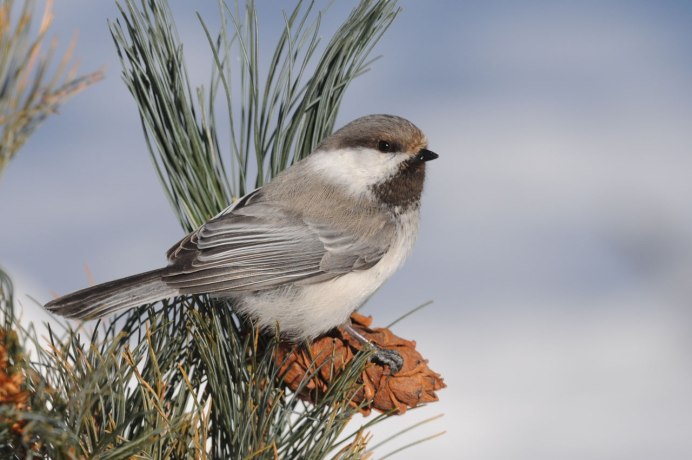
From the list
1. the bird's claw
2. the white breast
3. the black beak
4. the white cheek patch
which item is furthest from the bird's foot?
the black beak

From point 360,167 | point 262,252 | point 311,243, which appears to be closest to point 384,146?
point 360,167

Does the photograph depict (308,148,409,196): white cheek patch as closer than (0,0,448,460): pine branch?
No

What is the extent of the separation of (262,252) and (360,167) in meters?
0.40

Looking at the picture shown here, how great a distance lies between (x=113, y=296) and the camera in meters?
1.59

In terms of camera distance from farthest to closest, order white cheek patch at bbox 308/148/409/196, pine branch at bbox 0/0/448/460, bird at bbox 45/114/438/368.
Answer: white cheek patch at bbox 308/148/409/196
bird at bbox 45/114/438/368
pine branch at bbox 0/0/448/460

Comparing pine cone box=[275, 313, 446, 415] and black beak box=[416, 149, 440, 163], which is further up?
black beak box=[416, 149, 440, 163]

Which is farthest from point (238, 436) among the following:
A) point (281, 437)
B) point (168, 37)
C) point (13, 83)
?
point (168, 37)

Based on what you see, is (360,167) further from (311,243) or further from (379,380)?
(379,380)

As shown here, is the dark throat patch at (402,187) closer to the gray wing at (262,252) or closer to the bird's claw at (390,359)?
the gray wing at (262,252)

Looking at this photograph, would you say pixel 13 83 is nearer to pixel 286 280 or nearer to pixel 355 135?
pixel 286 280

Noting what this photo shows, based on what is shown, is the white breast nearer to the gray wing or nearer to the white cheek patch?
the gray wing

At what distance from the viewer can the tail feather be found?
59.1 inches

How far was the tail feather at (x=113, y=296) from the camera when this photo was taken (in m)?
1.50

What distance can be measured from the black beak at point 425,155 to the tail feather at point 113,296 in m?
0.83
